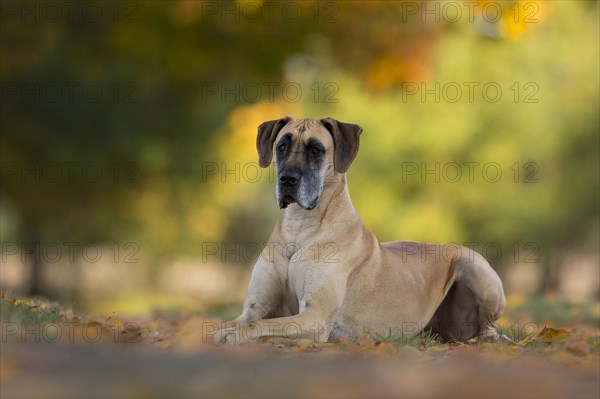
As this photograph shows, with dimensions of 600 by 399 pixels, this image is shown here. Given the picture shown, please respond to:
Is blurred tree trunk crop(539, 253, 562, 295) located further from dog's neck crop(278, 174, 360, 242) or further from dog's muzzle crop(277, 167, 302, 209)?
dog's muzzle crop(277, 167, 302, 209)

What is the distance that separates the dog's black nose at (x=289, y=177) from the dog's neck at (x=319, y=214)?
330mm

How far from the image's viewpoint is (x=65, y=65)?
55.9 ft

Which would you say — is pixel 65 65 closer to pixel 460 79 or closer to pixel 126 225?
pixel 126 225

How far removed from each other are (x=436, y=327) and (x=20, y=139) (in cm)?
1146

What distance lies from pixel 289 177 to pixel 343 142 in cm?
63

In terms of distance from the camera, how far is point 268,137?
25.0ft

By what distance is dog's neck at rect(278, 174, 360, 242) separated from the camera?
7309mm

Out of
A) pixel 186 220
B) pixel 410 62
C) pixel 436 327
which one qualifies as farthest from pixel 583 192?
pixel 436 327
